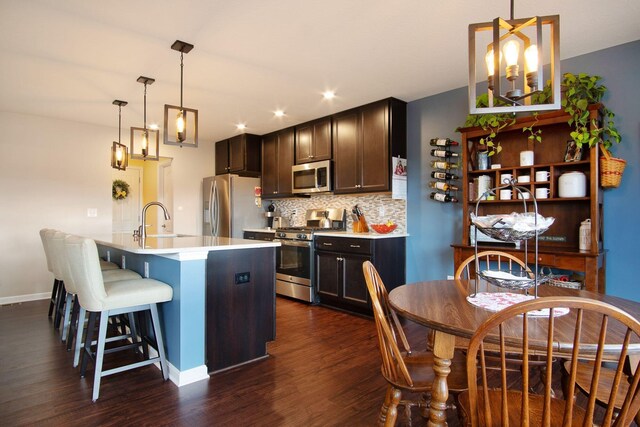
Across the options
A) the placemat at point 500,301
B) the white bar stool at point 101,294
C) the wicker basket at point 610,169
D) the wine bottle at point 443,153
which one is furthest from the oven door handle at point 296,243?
the wicker basket at point 610,169

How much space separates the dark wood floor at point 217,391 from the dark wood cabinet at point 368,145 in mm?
1820

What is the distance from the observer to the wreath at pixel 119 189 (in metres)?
6.61

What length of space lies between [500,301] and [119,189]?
690cm

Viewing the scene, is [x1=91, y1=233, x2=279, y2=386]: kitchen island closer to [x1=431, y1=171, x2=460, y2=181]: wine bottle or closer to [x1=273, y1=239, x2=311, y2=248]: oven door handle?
[x1=273, y1=239, x2=311, y2=248]: oven door handle

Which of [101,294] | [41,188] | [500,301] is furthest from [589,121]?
[41,188]

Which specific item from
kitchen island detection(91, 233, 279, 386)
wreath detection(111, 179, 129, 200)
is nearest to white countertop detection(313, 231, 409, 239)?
kitchen island detection(91, 233, 279, 386)

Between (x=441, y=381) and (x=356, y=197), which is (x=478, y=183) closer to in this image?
(x=356, y=197)

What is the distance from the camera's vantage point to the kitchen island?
90.4 inches

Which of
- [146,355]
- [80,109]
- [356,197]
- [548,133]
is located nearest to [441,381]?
[146,355]

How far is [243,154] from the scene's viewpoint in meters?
5.70

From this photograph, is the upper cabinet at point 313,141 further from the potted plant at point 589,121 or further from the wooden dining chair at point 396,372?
the wooden dining chair at point 396,372

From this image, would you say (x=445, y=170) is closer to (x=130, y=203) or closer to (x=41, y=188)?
(x=41, y=188)

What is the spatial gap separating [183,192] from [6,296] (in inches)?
102

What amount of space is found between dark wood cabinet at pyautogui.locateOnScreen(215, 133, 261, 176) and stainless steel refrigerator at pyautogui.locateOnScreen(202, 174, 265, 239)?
0.18 metres
